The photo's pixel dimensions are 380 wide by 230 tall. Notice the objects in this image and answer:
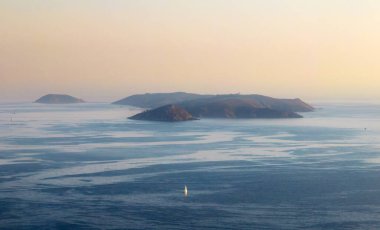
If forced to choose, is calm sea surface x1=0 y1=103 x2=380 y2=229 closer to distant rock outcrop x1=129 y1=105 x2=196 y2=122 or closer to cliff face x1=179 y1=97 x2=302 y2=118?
distant rock outcrop x1=129 y1=105 x2=196 y2=122

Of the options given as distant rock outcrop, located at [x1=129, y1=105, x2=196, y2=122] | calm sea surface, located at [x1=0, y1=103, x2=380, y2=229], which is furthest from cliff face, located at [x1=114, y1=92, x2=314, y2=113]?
calm sea surface, located at [x1=0, y1=103, x2=380, y2=229]

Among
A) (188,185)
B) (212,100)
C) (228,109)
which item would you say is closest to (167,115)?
(228,109)

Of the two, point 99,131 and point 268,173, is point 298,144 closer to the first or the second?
point 268,173

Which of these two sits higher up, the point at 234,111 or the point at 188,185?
the point at 234,111

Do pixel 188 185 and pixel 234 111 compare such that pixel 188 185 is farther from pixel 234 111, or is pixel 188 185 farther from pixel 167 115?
pixel 234 111

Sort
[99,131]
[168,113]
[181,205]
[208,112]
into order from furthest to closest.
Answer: [208,112], [168,113], [99,131], [181,205]

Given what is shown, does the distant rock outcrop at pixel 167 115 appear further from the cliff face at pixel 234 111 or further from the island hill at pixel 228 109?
the cliff face at pixel 234 111

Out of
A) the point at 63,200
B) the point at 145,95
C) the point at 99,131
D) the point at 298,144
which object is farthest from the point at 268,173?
the point at 145,95
